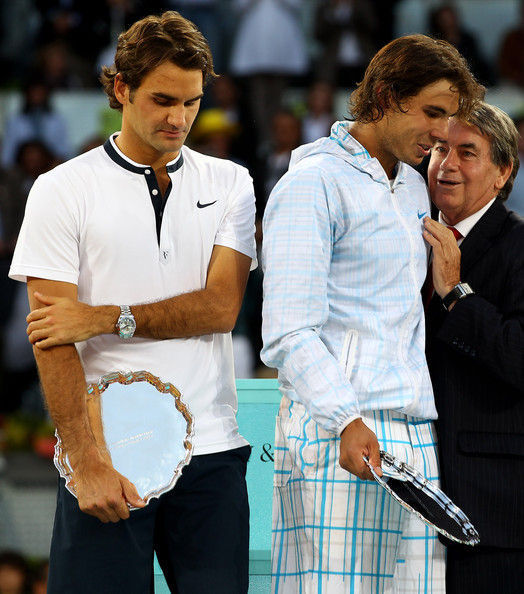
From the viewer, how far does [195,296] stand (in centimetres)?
255

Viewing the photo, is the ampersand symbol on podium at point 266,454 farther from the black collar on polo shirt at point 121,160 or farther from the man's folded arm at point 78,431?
the black collar on polo shirt at point 121,160

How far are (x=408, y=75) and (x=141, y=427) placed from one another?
1.00m

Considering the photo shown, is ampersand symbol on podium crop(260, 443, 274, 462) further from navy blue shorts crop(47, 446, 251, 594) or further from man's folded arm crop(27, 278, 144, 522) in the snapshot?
man's folded arm crop(27, 278, 144, 522)

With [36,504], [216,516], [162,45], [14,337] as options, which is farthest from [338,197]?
[14,337]

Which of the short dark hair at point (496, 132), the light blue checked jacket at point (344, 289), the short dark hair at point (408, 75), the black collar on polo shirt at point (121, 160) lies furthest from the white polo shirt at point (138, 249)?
the short dark hair at point (496, 132)

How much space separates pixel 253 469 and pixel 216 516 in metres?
0.66

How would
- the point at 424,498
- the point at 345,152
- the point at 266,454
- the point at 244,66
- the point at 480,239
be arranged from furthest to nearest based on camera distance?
the point at 244,66 < the point at 266,454 < the point at 480,239 < the point at 345,152 < the point at 424,498

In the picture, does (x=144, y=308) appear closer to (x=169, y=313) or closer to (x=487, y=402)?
(x=169, y=313)

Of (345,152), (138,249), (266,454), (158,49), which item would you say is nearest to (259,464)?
(266,454)

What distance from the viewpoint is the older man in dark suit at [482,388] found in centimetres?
256

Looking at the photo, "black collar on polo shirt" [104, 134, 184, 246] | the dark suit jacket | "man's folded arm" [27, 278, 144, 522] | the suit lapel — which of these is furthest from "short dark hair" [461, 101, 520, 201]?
"man's folded arm" [27, 278, 144, 522]

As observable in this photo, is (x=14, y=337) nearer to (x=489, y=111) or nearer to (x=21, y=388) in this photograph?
(x=21, y=388)

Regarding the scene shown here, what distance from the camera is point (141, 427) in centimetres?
250

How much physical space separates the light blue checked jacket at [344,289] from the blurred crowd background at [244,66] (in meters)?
4.64
